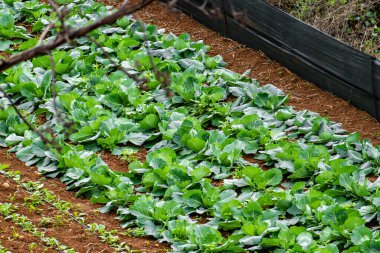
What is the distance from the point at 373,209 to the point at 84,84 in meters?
3.10

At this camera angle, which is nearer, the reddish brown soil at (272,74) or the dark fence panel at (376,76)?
the dark fence panel at (376,76)

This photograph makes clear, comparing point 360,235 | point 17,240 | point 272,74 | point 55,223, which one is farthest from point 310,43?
point 17,240

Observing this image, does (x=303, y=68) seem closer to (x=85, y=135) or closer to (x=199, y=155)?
(x=199, y=155)

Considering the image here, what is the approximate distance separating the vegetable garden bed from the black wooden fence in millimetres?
426

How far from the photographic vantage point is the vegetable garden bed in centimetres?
511

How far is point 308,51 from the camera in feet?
→ 23.6

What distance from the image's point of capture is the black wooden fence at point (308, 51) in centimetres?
664

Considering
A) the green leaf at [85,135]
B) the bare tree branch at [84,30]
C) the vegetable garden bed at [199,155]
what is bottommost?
the green leaf at [85,135]

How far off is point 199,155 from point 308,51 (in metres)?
1.77

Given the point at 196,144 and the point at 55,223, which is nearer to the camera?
the point at 55,223

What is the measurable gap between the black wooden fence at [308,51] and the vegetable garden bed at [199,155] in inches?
16.8

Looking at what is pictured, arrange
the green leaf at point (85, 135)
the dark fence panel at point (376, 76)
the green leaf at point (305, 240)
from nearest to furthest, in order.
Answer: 1. the green leaf at point (305, 240)
2. the green leaf at point (85, 135)
3. the dark fence panel at point (376, 76)

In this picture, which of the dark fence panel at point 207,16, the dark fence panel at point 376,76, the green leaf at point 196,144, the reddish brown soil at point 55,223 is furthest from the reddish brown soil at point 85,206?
the dark fence panel at point 207,16

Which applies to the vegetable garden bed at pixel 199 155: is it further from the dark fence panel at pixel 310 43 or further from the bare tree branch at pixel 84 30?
the bare tree branch at pixel 84 30
